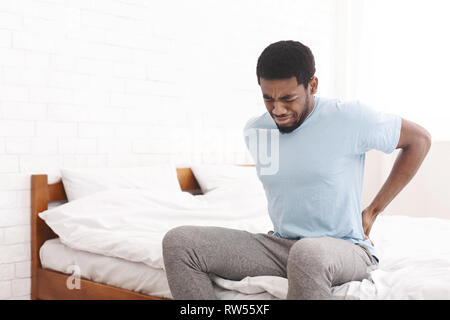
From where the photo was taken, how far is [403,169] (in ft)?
5.11

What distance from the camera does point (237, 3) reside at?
3.26 meters

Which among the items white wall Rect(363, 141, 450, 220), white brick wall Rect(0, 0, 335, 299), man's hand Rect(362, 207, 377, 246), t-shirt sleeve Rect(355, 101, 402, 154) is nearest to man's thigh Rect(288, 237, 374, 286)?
man's hand Rect(362, 207, 377, 246)

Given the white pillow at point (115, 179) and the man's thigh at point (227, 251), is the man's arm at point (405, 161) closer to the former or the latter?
the man's thigh at point (227, 251)

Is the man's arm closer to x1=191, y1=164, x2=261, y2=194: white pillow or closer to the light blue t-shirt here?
the light blue t-shirt

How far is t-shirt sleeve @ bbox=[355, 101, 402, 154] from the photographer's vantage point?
143 centimetres

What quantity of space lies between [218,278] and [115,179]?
1.19 m

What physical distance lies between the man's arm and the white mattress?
0.44 meters

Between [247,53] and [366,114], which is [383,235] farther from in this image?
[247,53]

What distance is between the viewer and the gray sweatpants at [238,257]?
4.23 ft

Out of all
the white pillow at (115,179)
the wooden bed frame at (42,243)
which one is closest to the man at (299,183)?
the wooden bed frame at (42,243)

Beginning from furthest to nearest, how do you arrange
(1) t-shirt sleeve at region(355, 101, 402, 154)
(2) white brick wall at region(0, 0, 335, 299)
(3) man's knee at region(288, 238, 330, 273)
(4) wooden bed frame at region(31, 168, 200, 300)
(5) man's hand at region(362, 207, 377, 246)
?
(2) white brick wall at region(0, 0, 335, 299) → (4) wooden bed frame at region(31, 168, 200, 300) → (5) man's hand at region(362, 207, 377, 246) → (1) t-shirt sleeve at region(355, 101, 402, 154) → (3) man's knee at region(288, 238, 330, 273)

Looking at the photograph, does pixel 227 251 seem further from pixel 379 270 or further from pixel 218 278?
pixel 379 270

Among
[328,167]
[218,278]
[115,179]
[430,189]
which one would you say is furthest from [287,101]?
[430,189]
